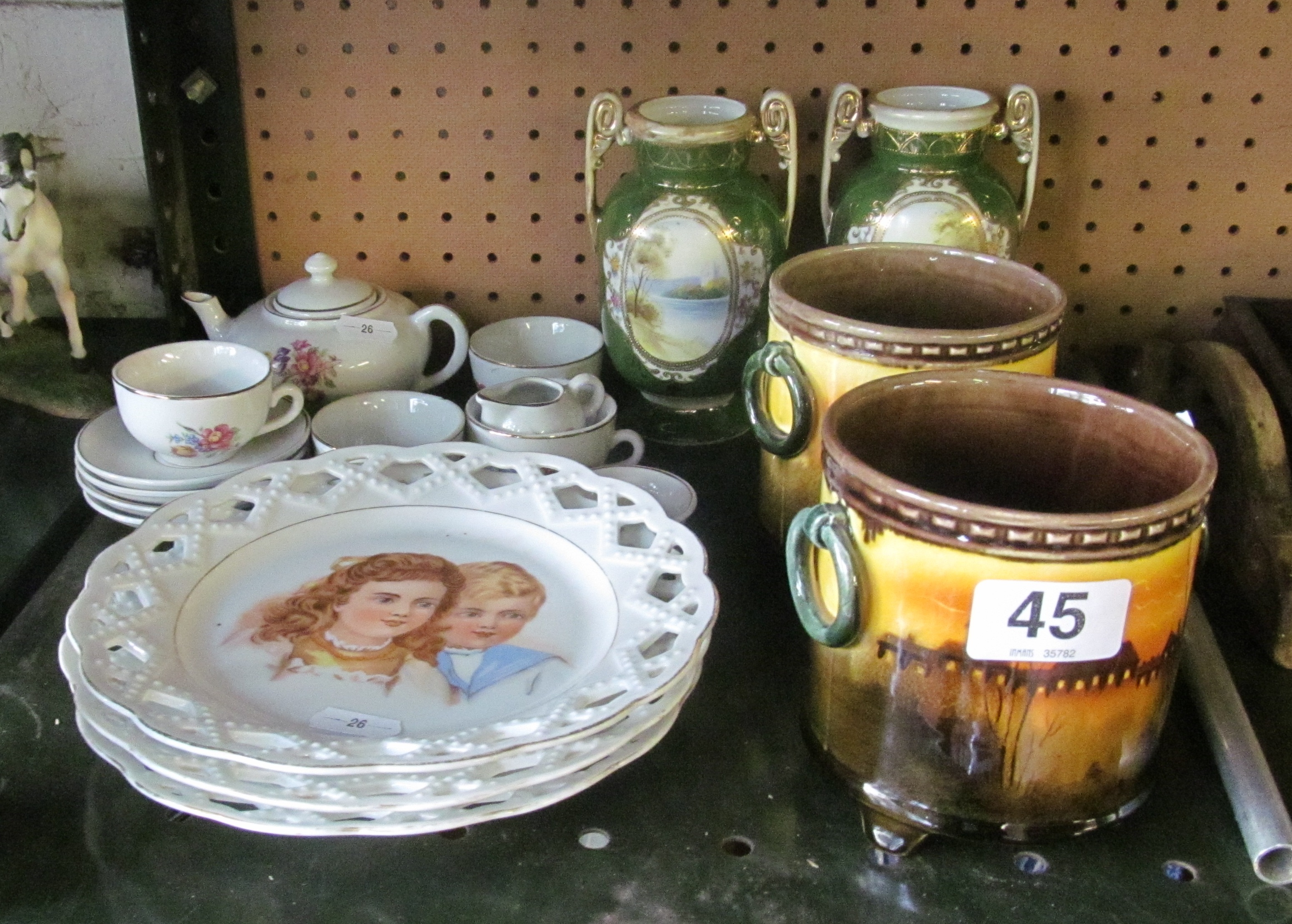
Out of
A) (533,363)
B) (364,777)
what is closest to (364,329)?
(533,363)

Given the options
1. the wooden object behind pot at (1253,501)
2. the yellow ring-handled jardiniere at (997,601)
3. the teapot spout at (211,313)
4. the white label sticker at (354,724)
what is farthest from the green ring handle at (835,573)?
the teapot spout at (211,313)

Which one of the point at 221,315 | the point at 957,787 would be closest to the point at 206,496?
the point at 221,315

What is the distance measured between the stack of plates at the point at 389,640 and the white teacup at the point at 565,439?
0.02m

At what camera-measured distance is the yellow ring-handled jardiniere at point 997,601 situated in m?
0.51

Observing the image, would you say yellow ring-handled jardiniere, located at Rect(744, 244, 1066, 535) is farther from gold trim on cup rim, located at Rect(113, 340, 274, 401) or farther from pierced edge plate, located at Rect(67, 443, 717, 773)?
gold trim on cup rim, located at Rect(113, 340, 274, 401)

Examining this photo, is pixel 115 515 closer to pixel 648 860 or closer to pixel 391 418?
pixel 391 418

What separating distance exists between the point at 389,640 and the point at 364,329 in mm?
363

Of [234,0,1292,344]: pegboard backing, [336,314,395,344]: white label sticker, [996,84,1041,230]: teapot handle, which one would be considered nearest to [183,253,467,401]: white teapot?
[336,314,395,344]: white label sticker

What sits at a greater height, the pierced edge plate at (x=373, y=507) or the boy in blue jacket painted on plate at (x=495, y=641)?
the pierced edge plate at (x=373, y=507)

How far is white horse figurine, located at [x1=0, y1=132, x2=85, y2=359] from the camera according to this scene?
0.93 metres

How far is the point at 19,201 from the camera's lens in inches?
36.9

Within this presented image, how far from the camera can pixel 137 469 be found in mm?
856

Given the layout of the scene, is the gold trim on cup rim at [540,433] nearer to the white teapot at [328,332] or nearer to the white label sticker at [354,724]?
the white teapot at [328,332]

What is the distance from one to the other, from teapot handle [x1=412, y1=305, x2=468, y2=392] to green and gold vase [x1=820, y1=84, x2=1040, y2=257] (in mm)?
319
